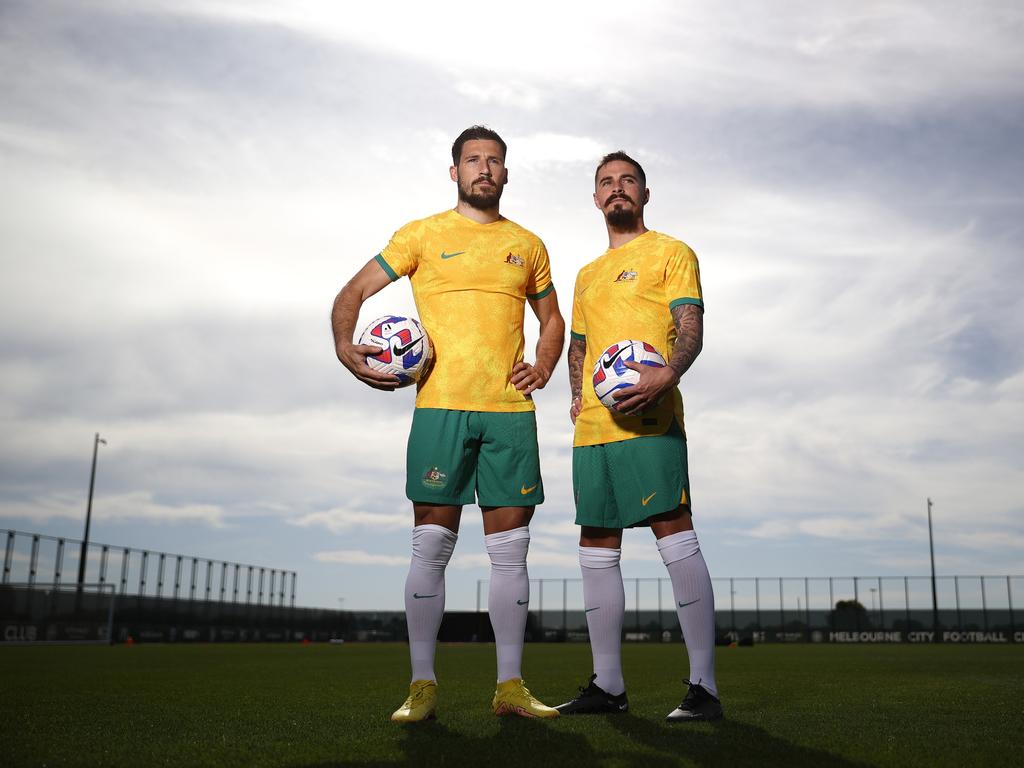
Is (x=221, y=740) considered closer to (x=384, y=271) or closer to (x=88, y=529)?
(x=384, y=271)

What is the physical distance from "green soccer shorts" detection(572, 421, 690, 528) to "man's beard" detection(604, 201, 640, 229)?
113 cm

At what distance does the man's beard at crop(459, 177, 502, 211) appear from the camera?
4.54 meters

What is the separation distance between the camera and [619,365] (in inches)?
163

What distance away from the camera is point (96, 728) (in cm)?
388

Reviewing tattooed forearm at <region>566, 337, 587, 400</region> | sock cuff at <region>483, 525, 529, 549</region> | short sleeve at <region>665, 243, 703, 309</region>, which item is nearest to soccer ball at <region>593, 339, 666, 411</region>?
short sleeve at <region>665, 243, 703, 309</region>

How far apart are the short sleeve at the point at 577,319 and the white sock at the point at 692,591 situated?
124cm

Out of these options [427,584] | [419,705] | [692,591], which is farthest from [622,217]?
[419,705]

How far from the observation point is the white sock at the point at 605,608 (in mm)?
4328

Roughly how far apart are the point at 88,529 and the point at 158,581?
3.83 meters

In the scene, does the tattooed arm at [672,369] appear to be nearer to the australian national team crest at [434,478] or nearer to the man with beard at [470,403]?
→ the man with beard at [470,403]

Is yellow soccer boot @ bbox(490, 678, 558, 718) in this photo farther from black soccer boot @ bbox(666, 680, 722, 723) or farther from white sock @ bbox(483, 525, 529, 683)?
black soccer boot @ bbox(666, 680, 722, 723)

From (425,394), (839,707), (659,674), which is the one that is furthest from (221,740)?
(659,674)

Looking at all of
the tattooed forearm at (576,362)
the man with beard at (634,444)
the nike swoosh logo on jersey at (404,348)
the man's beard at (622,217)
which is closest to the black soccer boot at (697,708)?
the man with beard at (634,444)

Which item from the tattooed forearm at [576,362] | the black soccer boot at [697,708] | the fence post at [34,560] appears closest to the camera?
the black soccer boot at [697,708]
